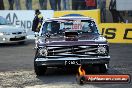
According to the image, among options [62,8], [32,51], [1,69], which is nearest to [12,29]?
[32,51]

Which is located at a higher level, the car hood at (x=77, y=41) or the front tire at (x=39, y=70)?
the car hood at (x=77, y=41)

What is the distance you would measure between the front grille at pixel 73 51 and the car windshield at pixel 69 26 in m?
1.21

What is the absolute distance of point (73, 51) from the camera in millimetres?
10383

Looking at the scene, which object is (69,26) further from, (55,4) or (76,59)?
(55,4)

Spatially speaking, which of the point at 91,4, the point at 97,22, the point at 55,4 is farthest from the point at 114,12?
the point at 55,4

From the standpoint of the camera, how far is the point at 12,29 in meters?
20.1

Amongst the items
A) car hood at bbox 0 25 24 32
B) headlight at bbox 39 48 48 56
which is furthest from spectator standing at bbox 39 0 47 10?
headlight at bbox 39 48 48 56

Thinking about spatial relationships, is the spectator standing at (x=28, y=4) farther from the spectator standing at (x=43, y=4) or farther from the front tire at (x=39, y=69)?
the front tire at (x=39, y=69)

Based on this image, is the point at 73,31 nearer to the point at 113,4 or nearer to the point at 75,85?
the point at 75,85

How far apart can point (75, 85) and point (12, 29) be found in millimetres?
11252

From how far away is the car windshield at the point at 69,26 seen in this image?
11602 mm

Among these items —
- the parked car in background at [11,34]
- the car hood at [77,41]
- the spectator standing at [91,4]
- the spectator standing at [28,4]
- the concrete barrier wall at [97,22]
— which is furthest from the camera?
the spectator standing at [28,4]

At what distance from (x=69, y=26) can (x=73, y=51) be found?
151cm

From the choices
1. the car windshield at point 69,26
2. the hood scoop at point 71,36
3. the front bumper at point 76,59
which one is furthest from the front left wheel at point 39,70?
the car windshield at point 69,26
